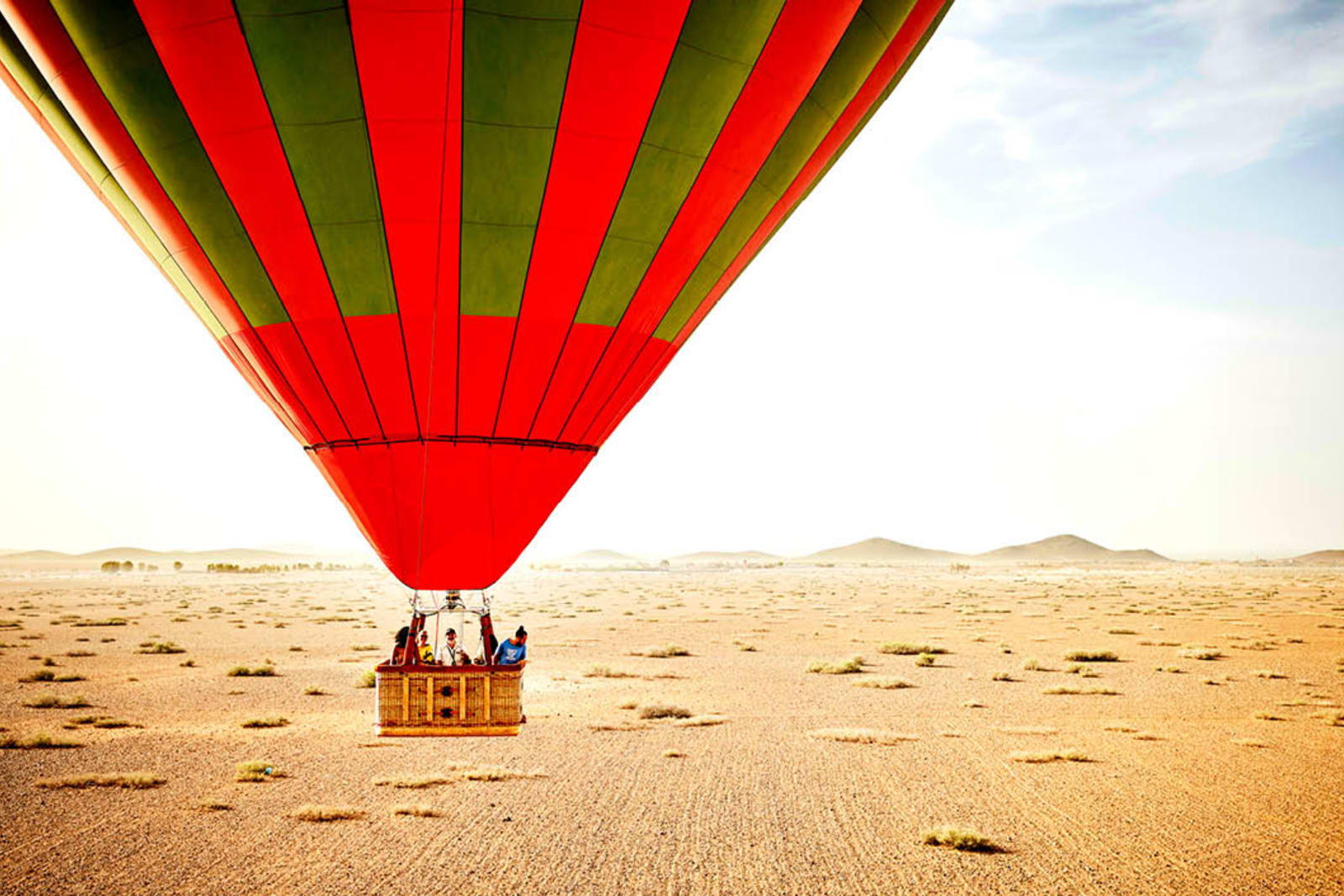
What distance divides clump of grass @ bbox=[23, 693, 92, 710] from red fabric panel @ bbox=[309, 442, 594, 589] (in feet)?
39.3

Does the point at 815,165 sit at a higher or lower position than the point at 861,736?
higher

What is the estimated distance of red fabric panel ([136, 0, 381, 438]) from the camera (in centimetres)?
735

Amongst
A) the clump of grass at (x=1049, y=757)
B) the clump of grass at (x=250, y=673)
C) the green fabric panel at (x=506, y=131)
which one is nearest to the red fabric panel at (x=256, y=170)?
the green fabric panel at (x=506, y=131)

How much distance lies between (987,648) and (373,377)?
22339 mm

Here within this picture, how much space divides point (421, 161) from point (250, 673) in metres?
16.9

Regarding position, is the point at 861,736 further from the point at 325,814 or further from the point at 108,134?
the point at 108,134

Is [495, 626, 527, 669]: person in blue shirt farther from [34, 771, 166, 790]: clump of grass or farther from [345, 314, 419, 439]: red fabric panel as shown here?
[34, 771, 166, 790]: clump of grass

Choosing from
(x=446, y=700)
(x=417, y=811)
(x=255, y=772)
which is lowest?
(x=417, y=811)

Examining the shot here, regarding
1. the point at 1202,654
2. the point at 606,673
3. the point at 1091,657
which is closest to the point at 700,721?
the point at 606,673

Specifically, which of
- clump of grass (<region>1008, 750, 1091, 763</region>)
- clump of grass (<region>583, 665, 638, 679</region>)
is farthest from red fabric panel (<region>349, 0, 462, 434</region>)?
clump of grass (<region>583, 665, 638, 679</region>)

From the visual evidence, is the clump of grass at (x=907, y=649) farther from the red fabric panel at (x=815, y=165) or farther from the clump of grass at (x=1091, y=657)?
the red fabric panel at (x=815, y=165)

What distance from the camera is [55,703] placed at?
54.9 ft

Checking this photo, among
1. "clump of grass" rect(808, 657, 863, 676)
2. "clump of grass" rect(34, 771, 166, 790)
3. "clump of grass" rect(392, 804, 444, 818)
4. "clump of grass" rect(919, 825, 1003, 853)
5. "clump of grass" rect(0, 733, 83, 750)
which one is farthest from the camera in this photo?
"clump of grass" rect(808, 657, 863, 676)

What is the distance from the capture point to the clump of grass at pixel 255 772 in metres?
11.5
